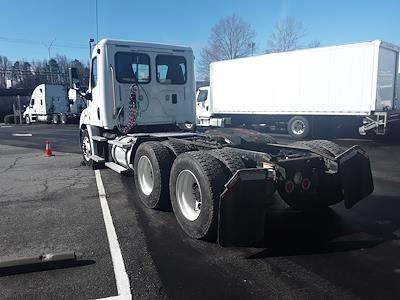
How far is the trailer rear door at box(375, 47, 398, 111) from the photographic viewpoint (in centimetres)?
1459

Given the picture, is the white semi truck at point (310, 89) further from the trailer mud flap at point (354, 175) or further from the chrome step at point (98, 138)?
the chrome step at point (98, 138)

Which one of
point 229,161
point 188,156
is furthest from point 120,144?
point 229,161

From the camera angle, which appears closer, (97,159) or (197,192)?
(197,192)

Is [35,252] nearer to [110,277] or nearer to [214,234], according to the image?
[110,277]

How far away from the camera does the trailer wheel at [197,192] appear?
445 cm

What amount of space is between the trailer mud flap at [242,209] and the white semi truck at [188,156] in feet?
0.04

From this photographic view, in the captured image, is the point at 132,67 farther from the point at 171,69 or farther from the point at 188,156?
the point at 188,156

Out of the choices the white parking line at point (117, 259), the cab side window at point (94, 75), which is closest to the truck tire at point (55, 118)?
the cab side window at point (94, 75)

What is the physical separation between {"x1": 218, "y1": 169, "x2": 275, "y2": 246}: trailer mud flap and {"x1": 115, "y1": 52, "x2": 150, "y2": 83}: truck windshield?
15.8 ft

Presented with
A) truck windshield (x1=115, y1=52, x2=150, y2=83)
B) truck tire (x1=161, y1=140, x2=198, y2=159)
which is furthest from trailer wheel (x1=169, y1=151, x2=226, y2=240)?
truck windshield (x1=115, y1=52, x2=150, y2=83)

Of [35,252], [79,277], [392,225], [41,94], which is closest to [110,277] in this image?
[79,277]

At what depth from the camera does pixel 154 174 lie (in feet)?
19.5

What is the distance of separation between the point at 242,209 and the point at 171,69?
5.31m

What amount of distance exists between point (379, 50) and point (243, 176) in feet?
41.1
